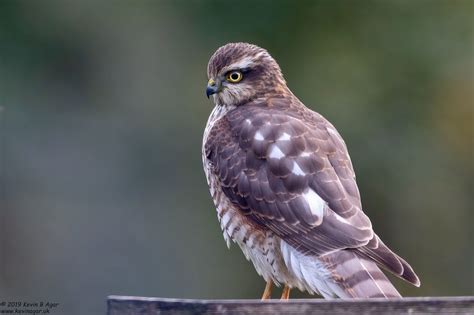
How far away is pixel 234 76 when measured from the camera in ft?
21.0

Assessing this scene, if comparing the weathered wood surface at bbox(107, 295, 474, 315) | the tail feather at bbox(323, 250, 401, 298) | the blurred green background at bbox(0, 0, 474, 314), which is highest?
the blurred green background at bbox(0, 0, 474, 314)

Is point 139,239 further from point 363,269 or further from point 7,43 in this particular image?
point 363,269

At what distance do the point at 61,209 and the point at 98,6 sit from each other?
2.81m

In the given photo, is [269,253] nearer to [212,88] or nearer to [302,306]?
[212,88]

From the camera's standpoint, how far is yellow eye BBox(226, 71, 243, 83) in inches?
251

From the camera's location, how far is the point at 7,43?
11453 mm

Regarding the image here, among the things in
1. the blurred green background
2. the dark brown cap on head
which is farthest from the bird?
the blurred green background

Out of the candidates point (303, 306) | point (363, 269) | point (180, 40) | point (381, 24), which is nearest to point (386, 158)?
point (381, 24)

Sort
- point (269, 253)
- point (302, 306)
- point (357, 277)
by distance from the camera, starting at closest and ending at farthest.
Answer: point (302, 306) → point (357, 277) → point (269, 253)

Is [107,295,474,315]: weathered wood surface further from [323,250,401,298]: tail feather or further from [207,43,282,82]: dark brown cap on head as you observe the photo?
[207,43,282,82]: dark brown cap on head

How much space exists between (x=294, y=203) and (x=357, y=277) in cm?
60

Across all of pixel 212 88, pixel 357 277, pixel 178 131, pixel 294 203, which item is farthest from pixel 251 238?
pixel 178 131

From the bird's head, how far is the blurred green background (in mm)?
3161

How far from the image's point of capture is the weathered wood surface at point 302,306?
13.1 feet
